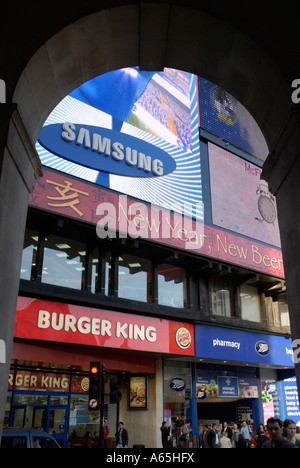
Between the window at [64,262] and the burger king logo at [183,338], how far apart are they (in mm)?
5368

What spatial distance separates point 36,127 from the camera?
7809 millimetres

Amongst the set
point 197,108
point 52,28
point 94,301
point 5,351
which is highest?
point 197,108

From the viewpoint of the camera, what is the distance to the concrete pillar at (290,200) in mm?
6496

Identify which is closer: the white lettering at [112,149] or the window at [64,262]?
the window at [64,262]

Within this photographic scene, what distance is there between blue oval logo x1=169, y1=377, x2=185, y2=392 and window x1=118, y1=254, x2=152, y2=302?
179 inches

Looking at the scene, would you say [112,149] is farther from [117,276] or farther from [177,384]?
[177,384]

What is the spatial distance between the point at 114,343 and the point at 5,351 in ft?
38.7

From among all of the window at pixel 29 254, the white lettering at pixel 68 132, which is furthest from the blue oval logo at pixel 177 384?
the white lettering at pixel 68 132

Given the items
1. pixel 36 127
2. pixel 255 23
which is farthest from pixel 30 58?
pixel 255 23

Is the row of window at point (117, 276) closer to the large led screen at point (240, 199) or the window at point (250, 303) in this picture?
the window at point (250, 303)

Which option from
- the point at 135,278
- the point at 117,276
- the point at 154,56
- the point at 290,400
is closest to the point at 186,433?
the point at 135,278

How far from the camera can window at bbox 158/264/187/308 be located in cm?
2083

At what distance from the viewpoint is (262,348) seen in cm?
2359

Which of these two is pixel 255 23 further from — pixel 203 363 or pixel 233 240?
pixel 203 363
